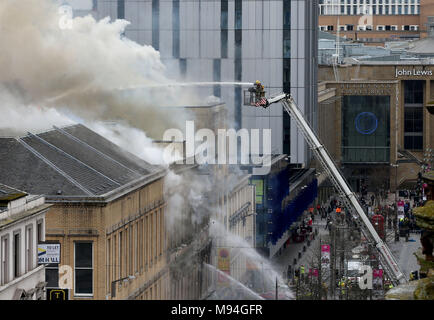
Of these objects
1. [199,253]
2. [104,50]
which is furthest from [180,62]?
[199,253]

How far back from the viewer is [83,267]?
189 feet

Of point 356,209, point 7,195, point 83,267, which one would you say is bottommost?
point 83,267

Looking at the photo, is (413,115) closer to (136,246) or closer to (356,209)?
(136,246)

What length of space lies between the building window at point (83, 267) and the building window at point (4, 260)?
1432 cm

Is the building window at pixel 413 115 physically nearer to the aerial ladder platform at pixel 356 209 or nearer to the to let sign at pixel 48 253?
the to let sign at pixel 48 253

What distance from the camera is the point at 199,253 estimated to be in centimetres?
7912

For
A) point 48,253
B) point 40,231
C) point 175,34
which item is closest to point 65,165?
point 48,253

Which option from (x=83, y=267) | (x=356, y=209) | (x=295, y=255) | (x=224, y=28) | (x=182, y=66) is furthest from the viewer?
(x=224, y=28)

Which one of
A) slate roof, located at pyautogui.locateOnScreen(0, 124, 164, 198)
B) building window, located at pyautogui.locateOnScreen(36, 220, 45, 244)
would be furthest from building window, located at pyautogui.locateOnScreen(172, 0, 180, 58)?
building window, located at pyautogui.locateOnScreen(36, 220, 45, 244)

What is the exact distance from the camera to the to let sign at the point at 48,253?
160 ft

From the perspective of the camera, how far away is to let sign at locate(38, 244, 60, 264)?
48656 mm

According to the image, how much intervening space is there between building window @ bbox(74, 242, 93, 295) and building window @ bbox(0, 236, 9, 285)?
14324mm

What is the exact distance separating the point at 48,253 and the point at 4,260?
8.46 m
